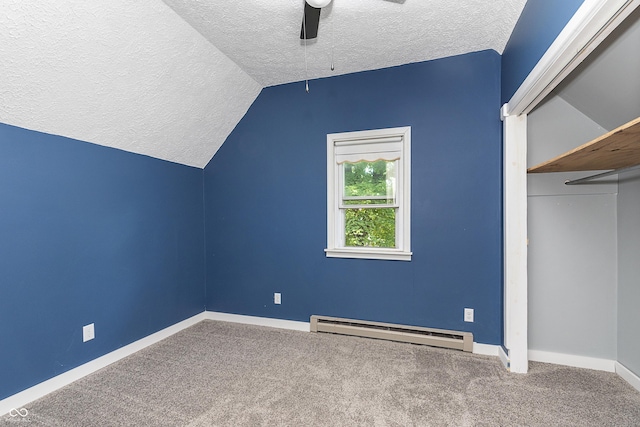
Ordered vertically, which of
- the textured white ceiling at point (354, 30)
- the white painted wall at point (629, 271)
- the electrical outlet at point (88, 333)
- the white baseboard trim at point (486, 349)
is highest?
Answer: the textured white ceiling at point (354, 30)

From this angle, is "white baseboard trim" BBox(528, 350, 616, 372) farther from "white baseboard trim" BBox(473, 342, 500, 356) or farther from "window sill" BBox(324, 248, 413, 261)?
"window sill" BBox(324, 248, 413, 261)

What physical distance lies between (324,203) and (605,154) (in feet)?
6.94

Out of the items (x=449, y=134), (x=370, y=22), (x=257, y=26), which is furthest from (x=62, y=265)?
(x=449, y=134)

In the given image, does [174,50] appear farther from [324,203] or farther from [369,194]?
[369,194]

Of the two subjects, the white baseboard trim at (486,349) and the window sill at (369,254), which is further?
the window sill at (369,254)

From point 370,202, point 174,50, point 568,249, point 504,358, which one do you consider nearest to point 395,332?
point 504,358

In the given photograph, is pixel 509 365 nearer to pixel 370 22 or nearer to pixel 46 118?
pixel 370 22

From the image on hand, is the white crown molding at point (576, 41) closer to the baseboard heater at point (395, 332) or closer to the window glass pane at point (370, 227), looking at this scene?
the window glass pane at point (370, 227)

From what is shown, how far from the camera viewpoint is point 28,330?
76.5 inches

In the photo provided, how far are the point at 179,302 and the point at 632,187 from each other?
4.09 metres

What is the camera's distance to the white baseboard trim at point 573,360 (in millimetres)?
2234

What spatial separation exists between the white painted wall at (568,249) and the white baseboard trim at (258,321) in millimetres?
2113

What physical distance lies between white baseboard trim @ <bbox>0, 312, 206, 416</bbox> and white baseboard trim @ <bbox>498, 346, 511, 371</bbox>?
3.10 m

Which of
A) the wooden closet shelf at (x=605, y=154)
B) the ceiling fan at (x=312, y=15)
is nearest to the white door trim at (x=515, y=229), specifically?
the wooden closet shelf at (x=605, y=154)
